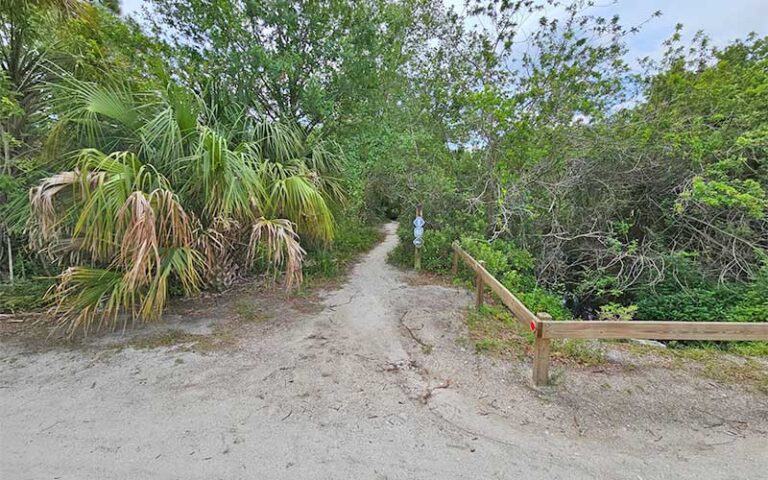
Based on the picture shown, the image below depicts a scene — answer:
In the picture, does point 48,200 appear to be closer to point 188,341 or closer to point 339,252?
point 188,341

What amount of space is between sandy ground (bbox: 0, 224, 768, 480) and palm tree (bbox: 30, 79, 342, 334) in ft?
2.24

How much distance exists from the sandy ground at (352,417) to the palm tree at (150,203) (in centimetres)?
68

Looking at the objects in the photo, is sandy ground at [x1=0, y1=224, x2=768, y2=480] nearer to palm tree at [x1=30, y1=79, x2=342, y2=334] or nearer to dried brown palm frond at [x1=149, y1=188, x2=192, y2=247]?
palm tree at [x1=30, y1=79, x2=342, y2=334]

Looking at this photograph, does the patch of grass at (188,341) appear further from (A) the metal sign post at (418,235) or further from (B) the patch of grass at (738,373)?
(B) the patch of grass at (738,373)

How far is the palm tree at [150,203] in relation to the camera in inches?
118

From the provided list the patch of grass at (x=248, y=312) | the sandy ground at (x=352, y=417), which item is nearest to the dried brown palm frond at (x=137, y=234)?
the sandy ground at (x=352, y=417)

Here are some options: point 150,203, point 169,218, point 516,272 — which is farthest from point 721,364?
point 150,203

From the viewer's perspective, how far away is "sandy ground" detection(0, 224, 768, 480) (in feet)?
6.03

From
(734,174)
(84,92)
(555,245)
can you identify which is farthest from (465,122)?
(84,92)

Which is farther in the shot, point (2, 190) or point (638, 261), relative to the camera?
point (638, 261)

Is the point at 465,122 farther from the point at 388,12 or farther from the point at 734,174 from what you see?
the point at 734,174

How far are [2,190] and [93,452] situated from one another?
4.23 m

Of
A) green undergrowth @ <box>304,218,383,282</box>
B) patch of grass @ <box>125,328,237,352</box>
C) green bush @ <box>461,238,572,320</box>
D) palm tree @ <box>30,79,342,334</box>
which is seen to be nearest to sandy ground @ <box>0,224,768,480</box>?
patch of grass @ <box>125,328,237,352</box>

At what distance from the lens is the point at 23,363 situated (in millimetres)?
2928
